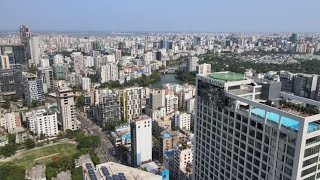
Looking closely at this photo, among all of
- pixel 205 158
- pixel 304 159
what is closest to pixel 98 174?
pixel 205 158

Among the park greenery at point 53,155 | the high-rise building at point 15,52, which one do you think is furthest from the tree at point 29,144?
the high-rise building at point 15,52

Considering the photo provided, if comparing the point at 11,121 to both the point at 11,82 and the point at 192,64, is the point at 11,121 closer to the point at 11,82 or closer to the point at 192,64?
the point at 11,82

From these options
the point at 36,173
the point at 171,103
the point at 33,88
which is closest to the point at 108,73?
the point at 33,88

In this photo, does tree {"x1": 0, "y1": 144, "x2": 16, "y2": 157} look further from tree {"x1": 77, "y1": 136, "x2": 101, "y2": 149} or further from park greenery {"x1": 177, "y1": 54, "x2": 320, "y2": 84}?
park greenery {"x1": 177, "y1": 54, "x2": 320, "y2": 84}

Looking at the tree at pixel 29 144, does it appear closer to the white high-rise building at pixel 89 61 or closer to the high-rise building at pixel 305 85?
the high-rise building at pixel 305 85

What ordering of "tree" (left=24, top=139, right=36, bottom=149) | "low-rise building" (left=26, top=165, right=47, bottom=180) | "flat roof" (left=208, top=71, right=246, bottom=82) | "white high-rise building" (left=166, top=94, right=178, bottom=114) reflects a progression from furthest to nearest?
"white high-rise building" (left=166, top=94, right=178, bottom=114), "tree" (left=24, top=139, right=36, bottom=149), "low-rise building" (left=26, top=165, right=47, bottom=180), "flat roof" (left=208, top=71, right=246, bottom=82)

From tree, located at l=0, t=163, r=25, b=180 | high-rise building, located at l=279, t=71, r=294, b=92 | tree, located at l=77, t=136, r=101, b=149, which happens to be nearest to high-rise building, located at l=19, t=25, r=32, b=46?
tree, located at l=77, t=136, r=101, b=149
